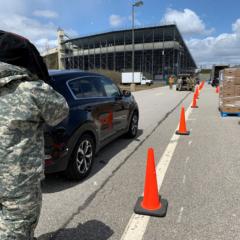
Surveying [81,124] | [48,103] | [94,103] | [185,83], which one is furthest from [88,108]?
[185,83]

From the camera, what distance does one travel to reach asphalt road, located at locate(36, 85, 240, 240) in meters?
3.33

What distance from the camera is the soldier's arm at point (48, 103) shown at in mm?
2139

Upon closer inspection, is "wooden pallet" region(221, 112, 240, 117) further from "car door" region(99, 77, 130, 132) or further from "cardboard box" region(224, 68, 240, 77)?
"car door" region(99, 77, 130, 132)

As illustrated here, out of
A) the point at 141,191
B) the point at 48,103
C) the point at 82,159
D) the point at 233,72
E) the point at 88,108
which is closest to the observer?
the point at 48,103

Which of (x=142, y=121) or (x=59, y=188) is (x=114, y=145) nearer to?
(x=59, y=188)

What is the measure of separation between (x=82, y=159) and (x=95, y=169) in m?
0.62

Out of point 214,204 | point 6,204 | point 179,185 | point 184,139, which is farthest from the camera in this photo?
point 184,139

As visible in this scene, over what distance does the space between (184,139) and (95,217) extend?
470 centimetres

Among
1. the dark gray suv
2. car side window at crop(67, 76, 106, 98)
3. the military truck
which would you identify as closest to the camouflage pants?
the dark gray suv

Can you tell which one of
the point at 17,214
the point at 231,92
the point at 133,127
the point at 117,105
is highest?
the point at 117,105

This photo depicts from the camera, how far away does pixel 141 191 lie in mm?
4383

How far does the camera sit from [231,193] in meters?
4.32

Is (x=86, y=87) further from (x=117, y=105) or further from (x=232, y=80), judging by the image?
(x=232, y=80)

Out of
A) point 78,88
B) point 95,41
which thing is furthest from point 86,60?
point 78,88
